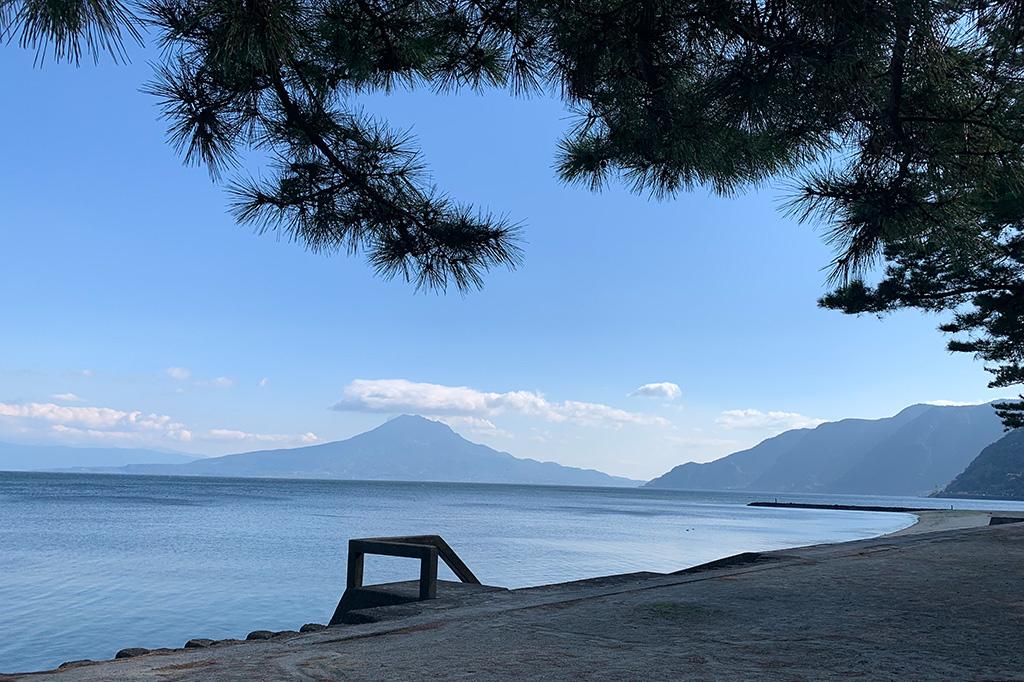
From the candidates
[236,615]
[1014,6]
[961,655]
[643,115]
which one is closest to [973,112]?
[1014,6]

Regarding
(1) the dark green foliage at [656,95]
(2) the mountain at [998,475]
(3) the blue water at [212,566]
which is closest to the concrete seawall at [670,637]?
(1) the dark green foliage at [656,95]

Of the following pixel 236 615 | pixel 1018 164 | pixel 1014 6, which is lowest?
pixel 236 615

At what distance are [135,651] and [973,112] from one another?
24.4 feet

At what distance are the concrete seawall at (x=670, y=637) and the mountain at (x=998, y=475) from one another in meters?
186

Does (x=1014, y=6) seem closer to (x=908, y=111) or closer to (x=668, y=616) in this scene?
(x=908, y=111)

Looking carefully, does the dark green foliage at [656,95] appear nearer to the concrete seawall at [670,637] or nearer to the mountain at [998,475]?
the concrete seawall at [670,637]

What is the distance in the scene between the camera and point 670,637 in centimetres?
474

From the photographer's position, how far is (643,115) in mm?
5836

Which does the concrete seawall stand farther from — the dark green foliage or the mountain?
the mountain

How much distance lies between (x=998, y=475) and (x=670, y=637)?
669 feet

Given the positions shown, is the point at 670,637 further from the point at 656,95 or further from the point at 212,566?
the point at 212,566

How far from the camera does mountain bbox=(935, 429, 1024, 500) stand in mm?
168500

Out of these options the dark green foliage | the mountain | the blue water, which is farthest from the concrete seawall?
the mountain

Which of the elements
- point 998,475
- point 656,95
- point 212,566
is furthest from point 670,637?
point 998,475
